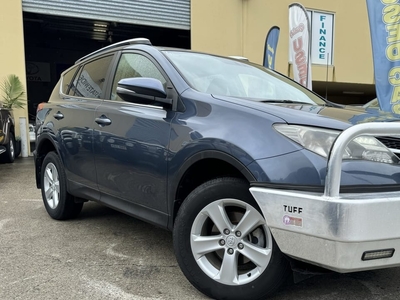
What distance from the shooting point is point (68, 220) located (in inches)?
170

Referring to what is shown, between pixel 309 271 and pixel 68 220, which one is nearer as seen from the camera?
pixel 309 271

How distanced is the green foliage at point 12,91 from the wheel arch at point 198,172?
8769mm

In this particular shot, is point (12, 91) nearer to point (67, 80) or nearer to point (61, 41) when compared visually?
point (67, 80)

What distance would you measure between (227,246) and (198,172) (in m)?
0.53

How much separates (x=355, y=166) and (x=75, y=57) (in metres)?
20.5

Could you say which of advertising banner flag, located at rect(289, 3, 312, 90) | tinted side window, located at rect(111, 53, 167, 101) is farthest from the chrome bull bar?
advertising banner flag, located at rect(289, 3, 312, 90)

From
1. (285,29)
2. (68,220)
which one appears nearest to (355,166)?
(68,220)

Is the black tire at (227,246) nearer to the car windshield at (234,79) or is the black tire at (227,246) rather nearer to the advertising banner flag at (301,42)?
the car windshield at (234,79)

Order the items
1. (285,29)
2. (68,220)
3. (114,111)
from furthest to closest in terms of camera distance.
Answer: (285,29), (68,220), (114,111)

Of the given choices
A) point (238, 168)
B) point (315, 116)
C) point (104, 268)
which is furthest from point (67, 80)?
point (315, 116)

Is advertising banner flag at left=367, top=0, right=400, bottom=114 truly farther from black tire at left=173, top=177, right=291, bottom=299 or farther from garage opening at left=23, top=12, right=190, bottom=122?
garage opening at left=23, top=12, right=190, bottom=122

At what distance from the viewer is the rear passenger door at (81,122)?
3.56m

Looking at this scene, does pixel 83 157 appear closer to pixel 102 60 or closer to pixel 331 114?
pixel 102 60

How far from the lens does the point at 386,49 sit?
6.15 metres
